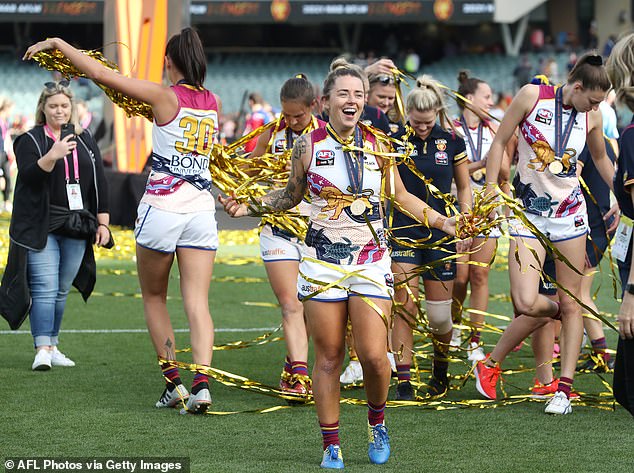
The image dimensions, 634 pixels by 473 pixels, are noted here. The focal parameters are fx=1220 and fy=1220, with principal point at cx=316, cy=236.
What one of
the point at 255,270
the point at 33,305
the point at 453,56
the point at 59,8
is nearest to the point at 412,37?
the point at 453,56

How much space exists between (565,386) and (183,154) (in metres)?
2.62

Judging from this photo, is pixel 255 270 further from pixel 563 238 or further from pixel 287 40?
pixel 287 40

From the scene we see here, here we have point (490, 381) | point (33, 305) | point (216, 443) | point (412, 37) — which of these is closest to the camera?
point (216, 443)

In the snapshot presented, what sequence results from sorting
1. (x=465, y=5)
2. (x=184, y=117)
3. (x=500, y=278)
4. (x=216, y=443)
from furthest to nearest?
1. (x=465, y=5)
2. (x=500, y=278)
3. (x=184, y=117)
4. (x=216, y=443)

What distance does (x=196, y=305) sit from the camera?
7145 mm

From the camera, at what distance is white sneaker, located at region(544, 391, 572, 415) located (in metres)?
7.08

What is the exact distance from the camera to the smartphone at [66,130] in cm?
846

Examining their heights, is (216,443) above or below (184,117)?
below

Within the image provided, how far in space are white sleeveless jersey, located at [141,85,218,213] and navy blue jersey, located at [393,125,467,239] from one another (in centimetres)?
139

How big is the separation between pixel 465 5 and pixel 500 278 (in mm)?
30639

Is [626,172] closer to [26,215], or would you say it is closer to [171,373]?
[171,373]

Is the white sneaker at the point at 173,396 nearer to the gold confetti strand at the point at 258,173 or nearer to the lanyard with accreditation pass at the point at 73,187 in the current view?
the gold confetti strand at the point at 258,173

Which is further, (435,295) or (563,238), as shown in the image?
(435,295)

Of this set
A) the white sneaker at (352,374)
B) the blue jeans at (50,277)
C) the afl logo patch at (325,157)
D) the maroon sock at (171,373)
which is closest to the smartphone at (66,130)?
the blue jeans at (50,277)
